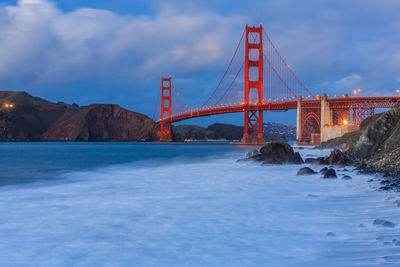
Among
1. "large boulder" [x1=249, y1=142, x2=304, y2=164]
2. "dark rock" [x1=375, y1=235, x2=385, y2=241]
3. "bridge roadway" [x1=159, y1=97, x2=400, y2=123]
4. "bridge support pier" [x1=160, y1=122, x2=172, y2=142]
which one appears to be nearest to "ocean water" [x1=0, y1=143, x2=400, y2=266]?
"dark rock" [x1=375, y1=235, x2=385, y2=241]

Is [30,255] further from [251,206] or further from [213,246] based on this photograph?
[251,206]

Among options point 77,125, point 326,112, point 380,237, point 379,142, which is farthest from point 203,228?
point 77,125

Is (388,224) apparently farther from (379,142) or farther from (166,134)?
(166,134)

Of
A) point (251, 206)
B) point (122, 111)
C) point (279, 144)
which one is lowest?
point (251, 206)

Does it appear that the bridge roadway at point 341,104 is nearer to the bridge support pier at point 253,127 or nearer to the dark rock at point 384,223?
the bridge support pier at point 253,127

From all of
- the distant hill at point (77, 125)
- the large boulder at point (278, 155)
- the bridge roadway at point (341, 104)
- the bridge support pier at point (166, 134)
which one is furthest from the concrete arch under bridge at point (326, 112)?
the distant hill at point (77, 125)

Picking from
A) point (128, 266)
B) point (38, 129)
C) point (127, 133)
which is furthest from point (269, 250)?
point (38, 129)
